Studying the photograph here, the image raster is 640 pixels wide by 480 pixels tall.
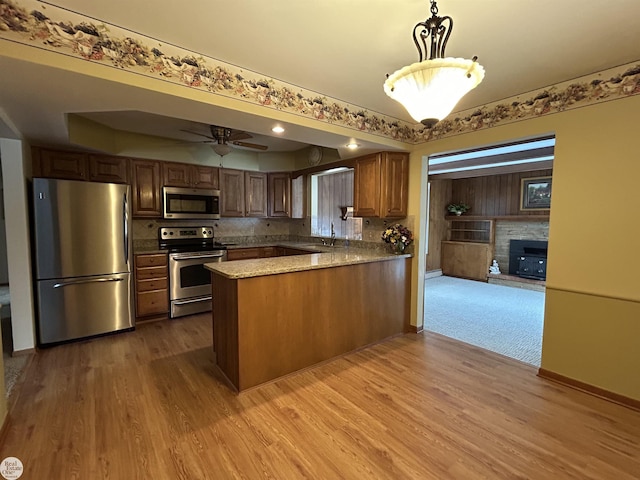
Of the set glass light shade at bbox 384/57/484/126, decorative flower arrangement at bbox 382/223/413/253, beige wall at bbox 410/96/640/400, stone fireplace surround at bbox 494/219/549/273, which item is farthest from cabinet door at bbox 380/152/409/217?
stone fireplace surround at bbox 494/219/549/273

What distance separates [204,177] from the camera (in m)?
4.71

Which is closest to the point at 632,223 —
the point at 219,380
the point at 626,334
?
the point at 626,334

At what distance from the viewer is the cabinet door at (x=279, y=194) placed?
5375 millimetres

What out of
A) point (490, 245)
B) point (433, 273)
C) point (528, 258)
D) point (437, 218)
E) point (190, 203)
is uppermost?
point (190, 203)

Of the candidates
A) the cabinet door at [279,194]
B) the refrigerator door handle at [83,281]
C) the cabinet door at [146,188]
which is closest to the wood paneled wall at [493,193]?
the cabinet door at [279,194]

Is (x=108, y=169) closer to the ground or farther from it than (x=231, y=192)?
farther from it

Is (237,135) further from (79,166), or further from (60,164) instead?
(60,164)

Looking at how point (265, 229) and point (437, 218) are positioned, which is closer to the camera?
point (265, 229)

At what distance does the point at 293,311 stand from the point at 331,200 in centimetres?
282

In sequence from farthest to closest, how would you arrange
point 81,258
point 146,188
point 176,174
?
1. point 176,174
2. point 146,188
3. point 81,258

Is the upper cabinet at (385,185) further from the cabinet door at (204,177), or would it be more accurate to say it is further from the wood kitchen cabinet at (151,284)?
the wood kitchen cabinet at (151,284)

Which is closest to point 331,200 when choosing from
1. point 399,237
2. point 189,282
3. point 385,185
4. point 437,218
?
point 385,185

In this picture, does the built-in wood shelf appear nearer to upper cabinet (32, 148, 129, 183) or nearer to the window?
the window

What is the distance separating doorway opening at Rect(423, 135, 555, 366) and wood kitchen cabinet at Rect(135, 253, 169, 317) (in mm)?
3620
